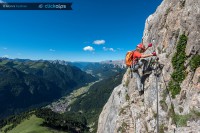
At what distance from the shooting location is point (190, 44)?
28.2 meters

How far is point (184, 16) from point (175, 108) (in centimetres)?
1091

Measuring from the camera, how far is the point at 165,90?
Result: 2972 cm

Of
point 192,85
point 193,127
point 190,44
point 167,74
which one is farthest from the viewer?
point 167,74

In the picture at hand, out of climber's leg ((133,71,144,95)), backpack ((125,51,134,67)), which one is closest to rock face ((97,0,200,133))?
climber's leg ((133,71,144,95))

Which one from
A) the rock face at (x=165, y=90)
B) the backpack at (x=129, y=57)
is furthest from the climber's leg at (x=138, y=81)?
the backpack at (x=129, y=57)

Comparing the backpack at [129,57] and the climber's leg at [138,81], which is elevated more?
the backpack at [129,57]

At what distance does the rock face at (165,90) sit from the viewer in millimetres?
25828

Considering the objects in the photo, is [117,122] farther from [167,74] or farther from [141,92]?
[167,74]

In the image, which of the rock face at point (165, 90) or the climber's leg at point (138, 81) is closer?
the rock face at point (165, 90)

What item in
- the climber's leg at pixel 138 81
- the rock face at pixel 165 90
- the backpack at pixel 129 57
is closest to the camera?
the rock face at pixel 165 90

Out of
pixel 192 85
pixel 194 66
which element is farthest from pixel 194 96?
pixel 194 66

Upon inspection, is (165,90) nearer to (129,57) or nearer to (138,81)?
(138,81)

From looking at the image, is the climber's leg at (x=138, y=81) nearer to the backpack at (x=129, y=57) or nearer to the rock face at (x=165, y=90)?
the rock face at (x=165, y=90)

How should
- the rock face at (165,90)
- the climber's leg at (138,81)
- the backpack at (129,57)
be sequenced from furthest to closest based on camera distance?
1. the climber's leg at (138,81)
2. the backpack at (129,57)
3. the rock face at (165,90)
